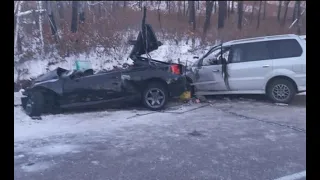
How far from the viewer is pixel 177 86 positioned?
9.80m

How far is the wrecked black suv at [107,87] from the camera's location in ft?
30.6


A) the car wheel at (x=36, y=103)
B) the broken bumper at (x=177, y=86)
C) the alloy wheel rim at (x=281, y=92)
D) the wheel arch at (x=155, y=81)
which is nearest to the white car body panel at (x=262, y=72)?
the alloy wheel rim at (x=281, y=92)

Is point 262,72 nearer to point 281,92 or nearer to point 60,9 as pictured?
point 281,92

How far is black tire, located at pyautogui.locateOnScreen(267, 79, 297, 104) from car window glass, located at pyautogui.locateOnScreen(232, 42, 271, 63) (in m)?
0.73

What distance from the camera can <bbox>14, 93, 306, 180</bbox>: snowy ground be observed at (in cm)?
542

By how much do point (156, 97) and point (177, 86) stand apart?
23.2 inches

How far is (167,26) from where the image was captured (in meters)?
19.1

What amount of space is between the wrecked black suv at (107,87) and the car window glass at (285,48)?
2.51 meters

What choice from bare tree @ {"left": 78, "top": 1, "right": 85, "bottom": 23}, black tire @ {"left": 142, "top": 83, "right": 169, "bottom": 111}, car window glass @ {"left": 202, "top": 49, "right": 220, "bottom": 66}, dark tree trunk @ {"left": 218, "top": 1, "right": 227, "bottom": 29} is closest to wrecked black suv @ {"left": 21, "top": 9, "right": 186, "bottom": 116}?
black tire @ {"left": 142, "top": 83, "right": 169, "bottom": 111}

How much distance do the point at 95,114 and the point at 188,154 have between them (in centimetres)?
390

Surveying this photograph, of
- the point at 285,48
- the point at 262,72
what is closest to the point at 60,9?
the point at 262,72

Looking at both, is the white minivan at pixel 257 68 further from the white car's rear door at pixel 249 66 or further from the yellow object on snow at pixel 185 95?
the yellow object on snow at pixel 185 95
